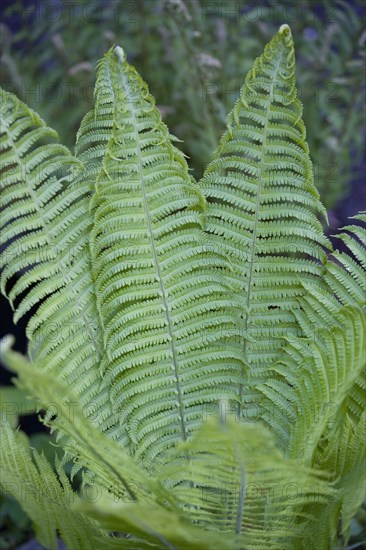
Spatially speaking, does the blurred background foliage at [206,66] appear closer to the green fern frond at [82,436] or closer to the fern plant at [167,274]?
the fern plant at [167,274]

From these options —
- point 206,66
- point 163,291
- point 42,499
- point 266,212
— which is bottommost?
point 42,499

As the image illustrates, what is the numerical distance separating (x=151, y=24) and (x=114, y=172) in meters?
1.42

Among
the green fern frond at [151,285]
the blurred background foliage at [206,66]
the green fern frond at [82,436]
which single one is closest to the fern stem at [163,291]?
the green fern frond at [151,285]

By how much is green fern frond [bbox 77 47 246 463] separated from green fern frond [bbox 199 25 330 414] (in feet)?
0.10

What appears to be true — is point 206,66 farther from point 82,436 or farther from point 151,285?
point 82,436

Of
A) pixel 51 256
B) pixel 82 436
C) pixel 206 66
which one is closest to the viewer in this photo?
pixel 82 436

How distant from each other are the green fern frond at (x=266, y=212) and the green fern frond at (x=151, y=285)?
0.03m

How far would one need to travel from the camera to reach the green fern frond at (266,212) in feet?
3.23

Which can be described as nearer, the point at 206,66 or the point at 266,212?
the point at 266,212

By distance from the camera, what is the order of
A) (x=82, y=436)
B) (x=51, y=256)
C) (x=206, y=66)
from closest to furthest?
(x=82, y=436), (x=51, y=256), (x=206, y=66)

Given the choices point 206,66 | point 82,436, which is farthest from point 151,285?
point 206,66

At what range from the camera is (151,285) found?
1025mm

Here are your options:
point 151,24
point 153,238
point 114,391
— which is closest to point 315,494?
point 114,391

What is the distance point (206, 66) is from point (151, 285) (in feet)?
3.49
